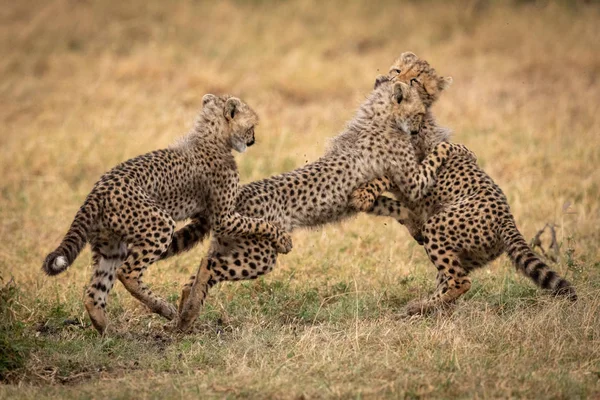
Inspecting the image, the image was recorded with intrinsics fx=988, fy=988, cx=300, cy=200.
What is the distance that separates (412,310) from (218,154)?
153cm

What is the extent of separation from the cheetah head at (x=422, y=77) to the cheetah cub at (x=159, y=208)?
1237 mm

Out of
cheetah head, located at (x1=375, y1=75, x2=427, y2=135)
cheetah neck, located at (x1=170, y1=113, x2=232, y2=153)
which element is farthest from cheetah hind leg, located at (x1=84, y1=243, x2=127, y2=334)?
cheetah head, located at (x1=375, y1=75, x2=427, y2=135)

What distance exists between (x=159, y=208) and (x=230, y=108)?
933 millimetres

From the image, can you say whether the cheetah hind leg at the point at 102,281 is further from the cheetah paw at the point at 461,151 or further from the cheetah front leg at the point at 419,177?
the cheetah paw at the point at 461,151

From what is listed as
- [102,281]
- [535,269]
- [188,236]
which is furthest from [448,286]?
[102,281]

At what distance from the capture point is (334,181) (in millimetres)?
6316

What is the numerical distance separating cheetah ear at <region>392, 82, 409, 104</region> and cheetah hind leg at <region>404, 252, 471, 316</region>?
123 cm

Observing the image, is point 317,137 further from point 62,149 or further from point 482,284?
point 482,284

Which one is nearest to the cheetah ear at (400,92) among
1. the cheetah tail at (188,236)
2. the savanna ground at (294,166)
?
the savanna ground at (294,166)

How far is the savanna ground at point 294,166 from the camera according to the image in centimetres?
489

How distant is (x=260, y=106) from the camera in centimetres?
1135

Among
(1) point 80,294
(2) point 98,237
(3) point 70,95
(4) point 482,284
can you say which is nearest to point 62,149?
(3) point 70,95

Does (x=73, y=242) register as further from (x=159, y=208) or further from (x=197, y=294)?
(x=197, y=294)

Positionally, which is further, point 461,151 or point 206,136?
point 461,151
